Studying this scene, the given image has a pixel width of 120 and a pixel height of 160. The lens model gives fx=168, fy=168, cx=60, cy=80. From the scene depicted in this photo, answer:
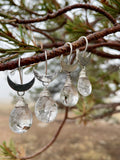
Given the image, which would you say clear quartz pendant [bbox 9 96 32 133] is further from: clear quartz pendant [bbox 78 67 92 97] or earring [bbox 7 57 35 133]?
clear quartz pendant [bbox 78 67 92 97]

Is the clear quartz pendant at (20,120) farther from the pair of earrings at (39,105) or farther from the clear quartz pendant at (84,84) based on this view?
the clear quartz pendant at (84,84)

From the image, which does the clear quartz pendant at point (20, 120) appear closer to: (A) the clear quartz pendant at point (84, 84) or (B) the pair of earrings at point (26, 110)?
(B) the pair of earrings at point (26, 110)

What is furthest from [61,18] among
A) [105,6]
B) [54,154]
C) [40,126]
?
[40,126]

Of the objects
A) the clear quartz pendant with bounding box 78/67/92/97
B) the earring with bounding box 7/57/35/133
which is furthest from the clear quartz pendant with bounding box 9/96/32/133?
the clear quartz pendant with bounding box 78/67/92/97

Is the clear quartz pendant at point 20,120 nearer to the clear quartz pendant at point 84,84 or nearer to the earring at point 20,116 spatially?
the earring at point 20,116

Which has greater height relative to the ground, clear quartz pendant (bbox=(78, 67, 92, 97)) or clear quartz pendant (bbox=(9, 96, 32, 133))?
clear quartz pendant (bbox=(78, 67, 92, 97))

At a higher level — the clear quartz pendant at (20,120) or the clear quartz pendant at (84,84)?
the clear quartz pendant at (84,84)

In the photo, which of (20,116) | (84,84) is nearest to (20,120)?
(20,116)

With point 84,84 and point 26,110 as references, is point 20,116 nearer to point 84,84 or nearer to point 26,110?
point 26,110

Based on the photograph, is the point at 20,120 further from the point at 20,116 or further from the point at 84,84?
the point at 84,84

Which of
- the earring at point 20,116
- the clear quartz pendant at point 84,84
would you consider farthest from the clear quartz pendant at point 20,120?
the clear quartz pendant at point 84,84

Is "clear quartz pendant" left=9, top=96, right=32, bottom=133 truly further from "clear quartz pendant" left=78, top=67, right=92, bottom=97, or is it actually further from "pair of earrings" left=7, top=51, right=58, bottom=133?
"clear quartz pendant" left=78, top=67, right=92, bottom=97
